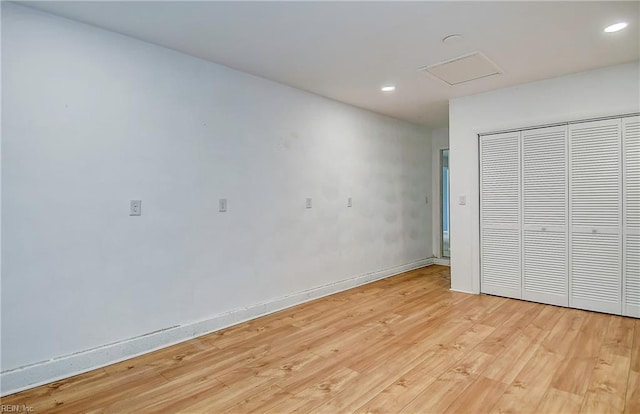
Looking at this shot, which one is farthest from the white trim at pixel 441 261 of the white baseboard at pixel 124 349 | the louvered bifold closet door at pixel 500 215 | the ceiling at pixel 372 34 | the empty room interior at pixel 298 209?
the ceiling at pixel 372 34

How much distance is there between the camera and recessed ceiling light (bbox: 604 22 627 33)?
2523mm

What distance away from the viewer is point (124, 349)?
8.49 ft

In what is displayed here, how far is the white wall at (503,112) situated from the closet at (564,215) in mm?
111

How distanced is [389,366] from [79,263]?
7.70ft

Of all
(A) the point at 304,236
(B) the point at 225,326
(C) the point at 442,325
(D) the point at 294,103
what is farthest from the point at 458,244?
(B) the point at 225,326

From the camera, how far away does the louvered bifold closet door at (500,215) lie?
3.96 meters

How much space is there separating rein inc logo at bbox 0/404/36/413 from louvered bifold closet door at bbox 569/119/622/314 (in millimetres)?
4693

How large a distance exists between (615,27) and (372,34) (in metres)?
1.84

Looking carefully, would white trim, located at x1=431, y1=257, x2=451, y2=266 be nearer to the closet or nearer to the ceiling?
the closet

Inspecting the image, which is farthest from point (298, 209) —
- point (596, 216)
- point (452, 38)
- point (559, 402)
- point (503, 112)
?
point (596, 216)

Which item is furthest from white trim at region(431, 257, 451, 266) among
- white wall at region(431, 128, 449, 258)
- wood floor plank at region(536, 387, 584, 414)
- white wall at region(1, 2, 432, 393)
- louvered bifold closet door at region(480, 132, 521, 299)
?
wood floor plank at region(536, 387, 584, 414)

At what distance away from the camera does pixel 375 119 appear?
5.04m

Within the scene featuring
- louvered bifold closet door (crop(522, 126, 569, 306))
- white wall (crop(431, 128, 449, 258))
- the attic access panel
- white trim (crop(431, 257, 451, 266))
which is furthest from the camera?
white wall (crop(431, 128, 449, 258))

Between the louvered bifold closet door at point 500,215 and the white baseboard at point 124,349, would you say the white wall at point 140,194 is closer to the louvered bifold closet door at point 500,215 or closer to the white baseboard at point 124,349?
the white baseboard at point 124,349
